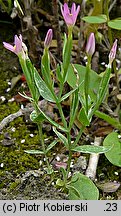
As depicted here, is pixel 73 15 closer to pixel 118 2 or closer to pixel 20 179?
pixel 20 179

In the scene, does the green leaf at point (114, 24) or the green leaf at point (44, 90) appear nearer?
the green leaf at point (44, 90)

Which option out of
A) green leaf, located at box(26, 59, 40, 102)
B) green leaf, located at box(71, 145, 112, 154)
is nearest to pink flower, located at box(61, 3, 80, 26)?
green leaf, located at box(26, 59, 40, 102)

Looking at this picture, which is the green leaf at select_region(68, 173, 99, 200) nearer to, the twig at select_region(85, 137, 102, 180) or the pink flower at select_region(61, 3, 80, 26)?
the twig at select_region(85, 137, 102, 180)

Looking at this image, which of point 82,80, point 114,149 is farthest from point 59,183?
point 82,80

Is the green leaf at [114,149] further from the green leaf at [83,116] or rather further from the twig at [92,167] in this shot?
the green leaf at [83,116]

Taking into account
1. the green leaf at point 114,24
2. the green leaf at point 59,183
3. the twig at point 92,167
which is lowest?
the twig at point 92,167

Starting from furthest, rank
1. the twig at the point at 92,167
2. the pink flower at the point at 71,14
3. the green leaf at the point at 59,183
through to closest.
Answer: the twig at the point at 92,167 < the green leaf at the point at 59,183 < the pink flower at the point at 71,14

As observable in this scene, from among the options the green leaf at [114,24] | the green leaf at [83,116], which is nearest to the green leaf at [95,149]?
the green leaf at [83,116]
